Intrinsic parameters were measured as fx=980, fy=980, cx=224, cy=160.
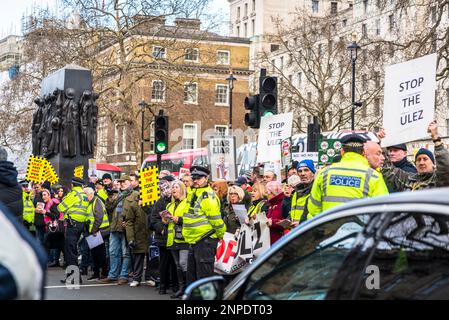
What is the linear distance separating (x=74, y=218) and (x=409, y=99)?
8933 mm

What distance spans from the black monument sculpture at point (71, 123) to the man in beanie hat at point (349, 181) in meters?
20.1

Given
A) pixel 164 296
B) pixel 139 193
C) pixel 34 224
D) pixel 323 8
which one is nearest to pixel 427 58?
pixel 164 296

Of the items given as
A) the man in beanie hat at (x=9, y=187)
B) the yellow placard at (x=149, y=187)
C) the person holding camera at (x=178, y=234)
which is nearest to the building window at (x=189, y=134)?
the yellow placard at (x=149, y=187)

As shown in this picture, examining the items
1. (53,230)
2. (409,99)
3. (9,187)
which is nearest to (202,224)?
(9,187)

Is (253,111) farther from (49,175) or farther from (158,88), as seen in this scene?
(158,88)

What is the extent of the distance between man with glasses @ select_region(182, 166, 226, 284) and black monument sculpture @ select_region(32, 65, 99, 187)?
48.4 feet

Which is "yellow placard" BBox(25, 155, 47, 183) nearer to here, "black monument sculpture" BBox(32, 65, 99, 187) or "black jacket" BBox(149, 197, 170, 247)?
"black monument sculpture" BBox(32, 65, 99, 187)

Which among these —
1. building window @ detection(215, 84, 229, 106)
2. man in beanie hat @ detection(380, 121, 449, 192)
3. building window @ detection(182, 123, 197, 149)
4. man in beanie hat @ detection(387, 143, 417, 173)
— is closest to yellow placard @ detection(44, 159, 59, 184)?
man in beanie hat @ detection(387, 143, 417, 173)

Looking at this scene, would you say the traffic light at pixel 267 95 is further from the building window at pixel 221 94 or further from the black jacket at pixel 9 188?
the building window at pixel 221 94

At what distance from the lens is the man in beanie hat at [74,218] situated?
17953mm

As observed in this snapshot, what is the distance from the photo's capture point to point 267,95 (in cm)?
1675

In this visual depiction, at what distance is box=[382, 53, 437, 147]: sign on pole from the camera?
10.4 meters

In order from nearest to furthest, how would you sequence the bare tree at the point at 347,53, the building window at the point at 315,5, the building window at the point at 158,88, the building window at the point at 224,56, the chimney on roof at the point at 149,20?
1. the bare tree at the point at 347,53
2. the chimney on roof at the point at 149,20
3. the building window at the point at 158,88
4. the building window at the point at 224,56
5. the building window at the point at 315,5

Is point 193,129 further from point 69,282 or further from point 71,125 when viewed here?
point 69,282
